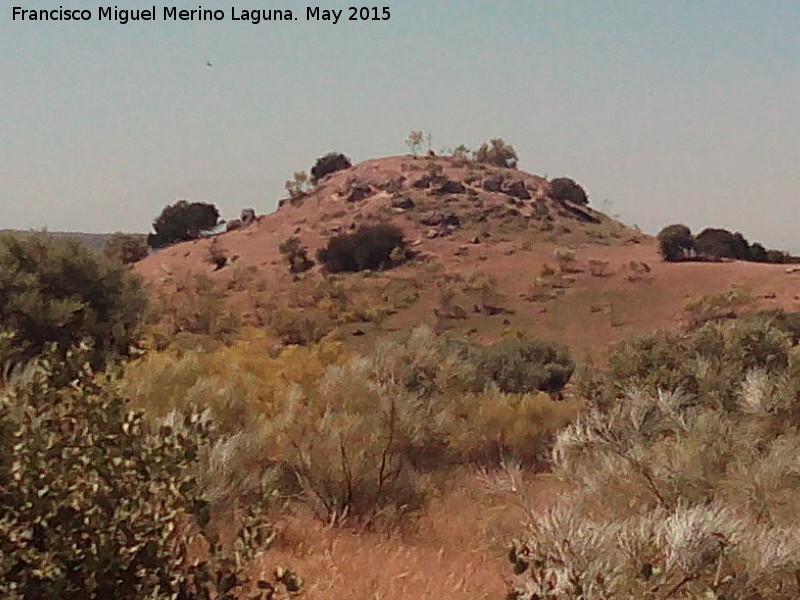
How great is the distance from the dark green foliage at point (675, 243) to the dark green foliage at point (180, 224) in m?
39.0

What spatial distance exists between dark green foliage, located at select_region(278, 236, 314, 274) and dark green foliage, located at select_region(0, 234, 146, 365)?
119 ft

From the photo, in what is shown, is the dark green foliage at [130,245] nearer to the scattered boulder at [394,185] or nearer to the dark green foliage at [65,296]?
the scattered boulder at [394,185]

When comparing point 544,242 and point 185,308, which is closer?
point 185,308

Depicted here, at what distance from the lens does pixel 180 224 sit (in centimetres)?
7638

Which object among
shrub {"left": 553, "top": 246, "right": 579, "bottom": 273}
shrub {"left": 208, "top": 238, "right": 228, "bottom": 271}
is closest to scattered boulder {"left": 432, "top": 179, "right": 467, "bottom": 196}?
shrub {"left": 208, "top": 238, "right": 228, "bottom": 271}

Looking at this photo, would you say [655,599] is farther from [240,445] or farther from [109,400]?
[240,445]

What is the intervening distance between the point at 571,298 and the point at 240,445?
35.7 metres

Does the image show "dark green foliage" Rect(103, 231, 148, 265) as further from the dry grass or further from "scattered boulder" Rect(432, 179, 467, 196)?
the dry grass

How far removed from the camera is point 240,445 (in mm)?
8250

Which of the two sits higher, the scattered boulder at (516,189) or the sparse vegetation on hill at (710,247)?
the scattered boulder at (516,189)

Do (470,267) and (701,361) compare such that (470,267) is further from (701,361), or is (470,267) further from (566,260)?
(701,361)

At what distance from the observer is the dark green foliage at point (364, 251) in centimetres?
5319

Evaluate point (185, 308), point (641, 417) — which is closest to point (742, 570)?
point (641, 417)

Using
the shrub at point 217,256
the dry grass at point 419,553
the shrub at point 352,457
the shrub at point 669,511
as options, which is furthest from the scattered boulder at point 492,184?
the dry grass at point 419,553
